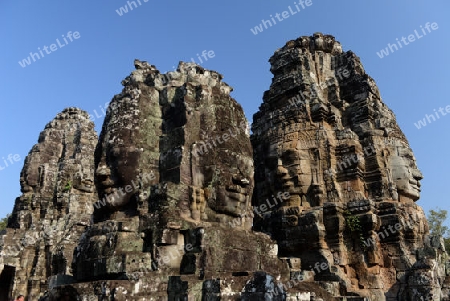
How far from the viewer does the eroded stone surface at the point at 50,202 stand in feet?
50.5

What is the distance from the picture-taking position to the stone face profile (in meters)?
6.10

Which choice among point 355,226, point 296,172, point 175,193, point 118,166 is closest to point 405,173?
point 355,226

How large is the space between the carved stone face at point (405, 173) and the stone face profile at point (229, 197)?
0.04m

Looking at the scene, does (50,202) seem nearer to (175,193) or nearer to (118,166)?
(118,166)

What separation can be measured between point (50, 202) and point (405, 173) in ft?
43.3

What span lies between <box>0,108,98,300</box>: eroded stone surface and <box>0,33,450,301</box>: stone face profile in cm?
6

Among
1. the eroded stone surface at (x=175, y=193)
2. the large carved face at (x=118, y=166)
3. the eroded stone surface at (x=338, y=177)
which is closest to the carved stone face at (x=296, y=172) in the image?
the eroded stone surface at (x=338, y=177)

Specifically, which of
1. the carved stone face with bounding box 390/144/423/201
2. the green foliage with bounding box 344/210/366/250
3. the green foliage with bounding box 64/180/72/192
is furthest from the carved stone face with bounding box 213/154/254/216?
the green foliage with bounding box 64/180/72/192

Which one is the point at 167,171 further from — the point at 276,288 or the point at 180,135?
the point at 276,288

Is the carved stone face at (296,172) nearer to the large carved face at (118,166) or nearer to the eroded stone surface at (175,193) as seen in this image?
the eroded stone surface at (175,193)

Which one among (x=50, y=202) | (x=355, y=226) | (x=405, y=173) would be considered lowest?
(x=355, y=226)

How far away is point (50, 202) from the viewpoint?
17.4 m

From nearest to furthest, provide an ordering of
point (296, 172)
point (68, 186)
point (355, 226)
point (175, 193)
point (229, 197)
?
point (175, 193), point (229, 197), point (355, 226), point (296, 172), point (68, 186)

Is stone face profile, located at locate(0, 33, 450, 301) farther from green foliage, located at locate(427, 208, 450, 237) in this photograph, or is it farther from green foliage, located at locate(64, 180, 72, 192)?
green foliage, located at locate(427, 208, 450, 237)
